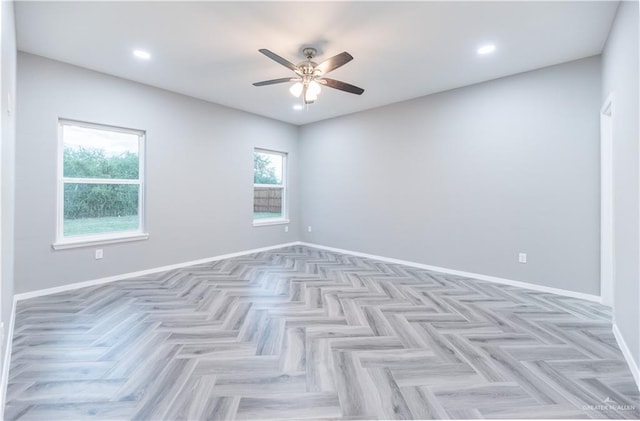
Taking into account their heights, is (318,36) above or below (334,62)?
above

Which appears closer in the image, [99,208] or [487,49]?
[487,49]

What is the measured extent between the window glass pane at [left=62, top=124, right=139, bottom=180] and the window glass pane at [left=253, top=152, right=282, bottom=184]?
2096mm

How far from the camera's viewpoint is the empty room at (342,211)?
180cm

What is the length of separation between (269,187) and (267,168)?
40 cm

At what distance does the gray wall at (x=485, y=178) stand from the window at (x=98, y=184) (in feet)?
11.2

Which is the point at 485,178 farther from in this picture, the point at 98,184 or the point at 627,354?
the point at 98,184

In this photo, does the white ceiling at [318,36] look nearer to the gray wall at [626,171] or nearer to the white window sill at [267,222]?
the gray wall at [626,171]

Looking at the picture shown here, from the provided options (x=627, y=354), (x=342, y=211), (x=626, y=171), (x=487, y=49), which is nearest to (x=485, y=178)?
(x=487, y=49)

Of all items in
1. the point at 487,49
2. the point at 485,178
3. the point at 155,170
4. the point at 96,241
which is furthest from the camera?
the point at 155,170

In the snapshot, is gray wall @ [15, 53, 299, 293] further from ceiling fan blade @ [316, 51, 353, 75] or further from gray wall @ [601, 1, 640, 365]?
gray wall @ [601, 1, 640, 365]

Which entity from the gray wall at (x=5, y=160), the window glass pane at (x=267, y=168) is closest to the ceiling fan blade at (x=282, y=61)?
the gray wall at (x=5, y=160)

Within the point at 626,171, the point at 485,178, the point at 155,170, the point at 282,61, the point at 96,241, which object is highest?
the point at 282,61

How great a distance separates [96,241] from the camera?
3.64 meters

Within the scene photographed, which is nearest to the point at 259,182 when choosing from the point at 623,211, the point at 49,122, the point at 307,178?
the point at 307,178
